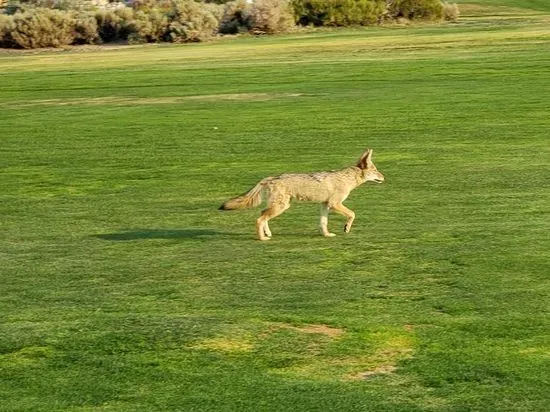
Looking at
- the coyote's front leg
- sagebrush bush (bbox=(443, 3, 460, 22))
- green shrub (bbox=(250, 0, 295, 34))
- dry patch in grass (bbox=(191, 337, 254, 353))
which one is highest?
dry patch in grass (bbox=(191, 337, 254, 353))

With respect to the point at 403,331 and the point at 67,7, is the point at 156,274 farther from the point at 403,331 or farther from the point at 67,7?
the point at 67,7

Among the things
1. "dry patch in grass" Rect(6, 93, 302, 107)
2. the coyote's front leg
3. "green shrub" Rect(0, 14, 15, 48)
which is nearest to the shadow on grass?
the coyote's front leg

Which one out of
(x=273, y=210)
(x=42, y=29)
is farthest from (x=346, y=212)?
(x=42, y=29)

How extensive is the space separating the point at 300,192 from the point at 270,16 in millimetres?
56234

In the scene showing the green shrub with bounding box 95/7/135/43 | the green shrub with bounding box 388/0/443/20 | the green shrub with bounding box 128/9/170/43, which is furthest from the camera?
the green shrub with bounding box 388/0/443/20

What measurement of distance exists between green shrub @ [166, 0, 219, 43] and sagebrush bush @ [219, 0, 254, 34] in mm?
3188

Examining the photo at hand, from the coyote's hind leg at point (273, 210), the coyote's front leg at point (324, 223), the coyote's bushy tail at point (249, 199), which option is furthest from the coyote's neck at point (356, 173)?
the coyote's bushy tail at point (249, 199)

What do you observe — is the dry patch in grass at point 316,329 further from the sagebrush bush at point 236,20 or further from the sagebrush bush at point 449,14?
the sagebrush bush at point 449,14

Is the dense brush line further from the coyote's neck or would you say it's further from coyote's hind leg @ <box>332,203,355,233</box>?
coyote's hind leg @ <box>332,203,355,233</box>

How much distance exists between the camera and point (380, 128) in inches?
1110

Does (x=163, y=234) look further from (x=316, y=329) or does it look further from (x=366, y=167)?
(x=316, y=329)

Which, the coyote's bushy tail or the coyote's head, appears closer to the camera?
the coyote's bushy tail

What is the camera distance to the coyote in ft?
50.2

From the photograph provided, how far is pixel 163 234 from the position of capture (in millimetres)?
16609
